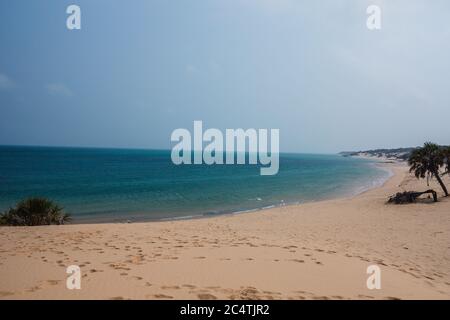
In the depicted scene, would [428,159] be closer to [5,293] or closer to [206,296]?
[206,296]

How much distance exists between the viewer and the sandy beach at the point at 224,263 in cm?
630

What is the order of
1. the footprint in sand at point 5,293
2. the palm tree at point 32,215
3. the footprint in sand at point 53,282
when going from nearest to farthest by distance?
1. the footprint in sand at point 5,293
2. the footprint in sand at point 53,282
3. the palm tree at point 32,215

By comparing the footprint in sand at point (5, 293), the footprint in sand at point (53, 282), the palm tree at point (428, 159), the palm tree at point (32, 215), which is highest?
the palm tree at point (428, 159)

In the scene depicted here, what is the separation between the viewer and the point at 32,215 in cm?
1591

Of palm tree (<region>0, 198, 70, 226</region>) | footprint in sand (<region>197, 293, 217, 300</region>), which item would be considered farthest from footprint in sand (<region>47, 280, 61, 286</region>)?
A: palm tree (<region>0, 198, 70, 226</region>)

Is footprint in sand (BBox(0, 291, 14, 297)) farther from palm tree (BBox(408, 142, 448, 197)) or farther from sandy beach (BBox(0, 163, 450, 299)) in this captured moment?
palm tree (BBox(408, 142, 448, 197))

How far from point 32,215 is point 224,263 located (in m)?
12.6

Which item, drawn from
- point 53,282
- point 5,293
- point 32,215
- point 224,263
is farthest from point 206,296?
point 32,215

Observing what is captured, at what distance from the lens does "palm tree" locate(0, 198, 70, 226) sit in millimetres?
15727

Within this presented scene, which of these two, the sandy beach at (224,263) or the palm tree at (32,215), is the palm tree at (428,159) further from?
the palm tree at (32,215)

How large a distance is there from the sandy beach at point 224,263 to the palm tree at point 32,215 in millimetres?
2506

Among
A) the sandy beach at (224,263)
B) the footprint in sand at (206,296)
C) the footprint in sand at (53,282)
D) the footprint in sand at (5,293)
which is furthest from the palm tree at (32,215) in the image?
the footprint in sand at (206,296)

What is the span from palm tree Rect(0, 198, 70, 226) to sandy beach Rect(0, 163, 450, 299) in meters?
2.51
